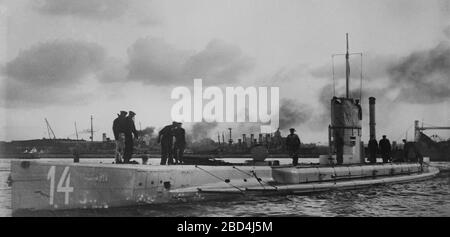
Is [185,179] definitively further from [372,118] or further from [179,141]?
[372,118]

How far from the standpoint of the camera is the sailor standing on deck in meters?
15.3

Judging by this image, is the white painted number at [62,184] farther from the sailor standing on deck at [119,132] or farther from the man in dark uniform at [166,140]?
the man in dark uniform at [166,140]

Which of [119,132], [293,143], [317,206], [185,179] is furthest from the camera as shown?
[293,143]

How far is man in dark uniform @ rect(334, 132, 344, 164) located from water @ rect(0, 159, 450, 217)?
2202 mm

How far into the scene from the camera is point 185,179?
15867mm

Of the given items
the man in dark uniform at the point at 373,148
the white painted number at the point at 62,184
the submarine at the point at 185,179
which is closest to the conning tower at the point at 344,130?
the submarine at the point at 185,179

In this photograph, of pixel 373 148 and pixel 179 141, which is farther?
pixel 373 148

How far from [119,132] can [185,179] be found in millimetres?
2773

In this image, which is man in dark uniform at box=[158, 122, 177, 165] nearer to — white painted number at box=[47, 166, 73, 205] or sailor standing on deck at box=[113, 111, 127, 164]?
sailor standing on deck at box=[113, 111, 127, 164]

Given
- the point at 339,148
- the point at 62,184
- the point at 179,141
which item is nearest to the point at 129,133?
the point at 179,141

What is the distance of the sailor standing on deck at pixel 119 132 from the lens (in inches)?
602

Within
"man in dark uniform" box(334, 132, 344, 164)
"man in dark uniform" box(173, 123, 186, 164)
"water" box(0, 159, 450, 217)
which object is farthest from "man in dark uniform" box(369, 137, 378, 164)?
"man in dark uniform" box(173, 123, 186, 164)

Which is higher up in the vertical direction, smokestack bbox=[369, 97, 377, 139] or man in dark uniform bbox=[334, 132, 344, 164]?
smokestack bbox=[369, 97, 377, 139]
